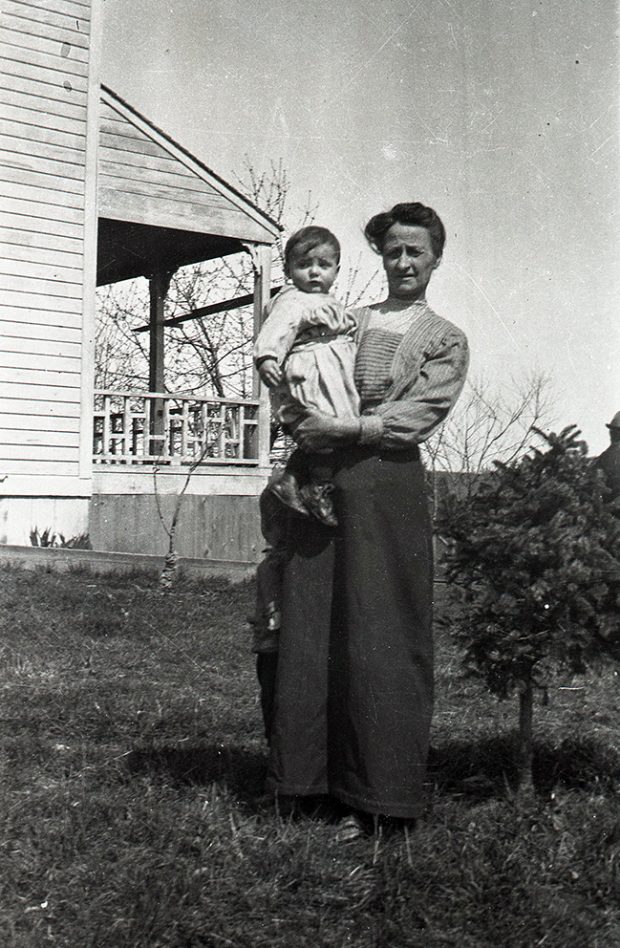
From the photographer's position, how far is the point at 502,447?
62.2 ft

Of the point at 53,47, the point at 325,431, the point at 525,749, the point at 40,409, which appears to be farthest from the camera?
the point at 53,47

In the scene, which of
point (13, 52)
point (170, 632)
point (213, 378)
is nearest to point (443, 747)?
point (170, 632)

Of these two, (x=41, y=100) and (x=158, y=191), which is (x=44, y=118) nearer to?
(x=41, y=100)

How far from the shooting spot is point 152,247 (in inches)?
596

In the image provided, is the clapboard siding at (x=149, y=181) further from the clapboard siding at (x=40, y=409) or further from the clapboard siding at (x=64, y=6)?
the clapboard siding at (x=40, y=409)

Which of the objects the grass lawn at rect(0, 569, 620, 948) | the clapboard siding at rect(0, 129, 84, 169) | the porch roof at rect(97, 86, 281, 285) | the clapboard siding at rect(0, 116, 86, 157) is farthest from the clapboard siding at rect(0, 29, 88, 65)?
the grass lawn at rect(0, 569, 620, 948)

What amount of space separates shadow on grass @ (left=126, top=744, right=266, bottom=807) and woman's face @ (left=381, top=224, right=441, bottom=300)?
Result: 1.99m

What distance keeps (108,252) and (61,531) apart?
18.0ft

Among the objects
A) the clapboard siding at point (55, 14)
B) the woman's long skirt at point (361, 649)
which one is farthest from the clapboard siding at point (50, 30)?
the woman's long skirt at point (361, 649)

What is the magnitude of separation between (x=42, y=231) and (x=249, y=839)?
978 centimetres

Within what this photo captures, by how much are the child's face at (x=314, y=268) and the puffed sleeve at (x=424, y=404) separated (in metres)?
0.45

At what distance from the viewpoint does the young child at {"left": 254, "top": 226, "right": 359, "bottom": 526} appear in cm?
338

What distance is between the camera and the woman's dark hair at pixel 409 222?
3537 millimetres

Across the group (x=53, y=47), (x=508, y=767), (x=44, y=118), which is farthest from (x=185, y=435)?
(x=508, y=767)
